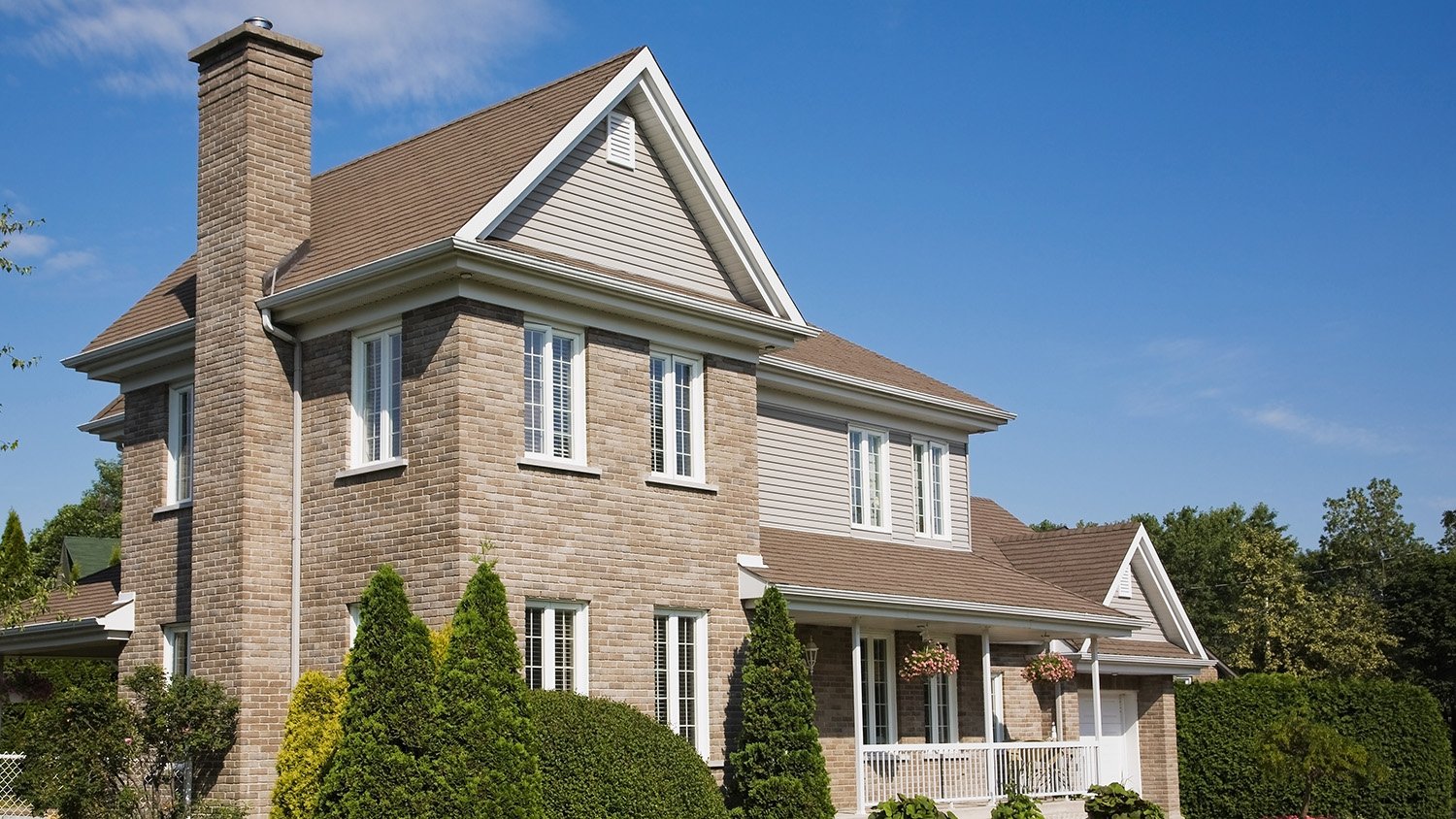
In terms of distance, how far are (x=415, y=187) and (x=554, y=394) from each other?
367 centimetres

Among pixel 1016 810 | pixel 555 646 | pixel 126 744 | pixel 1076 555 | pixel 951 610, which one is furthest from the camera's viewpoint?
pixel 1076 555

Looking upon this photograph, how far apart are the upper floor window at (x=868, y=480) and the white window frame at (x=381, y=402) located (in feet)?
30.1

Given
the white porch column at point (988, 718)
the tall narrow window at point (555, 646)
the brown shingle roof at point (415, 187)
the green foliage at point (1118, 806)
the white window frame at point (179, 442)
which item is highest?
the brown shingle roof at point (415, 187)

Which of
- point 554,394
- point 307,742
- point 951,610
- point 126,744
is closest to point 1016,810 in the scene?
point 951,610

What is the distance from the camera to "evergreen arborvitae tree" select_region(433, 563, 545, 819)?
15555mm

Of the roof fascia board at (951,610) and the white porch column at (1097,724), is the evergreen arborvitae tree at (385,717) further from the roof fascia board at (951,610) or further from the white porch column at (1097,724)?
the white porch column at (1097,724)

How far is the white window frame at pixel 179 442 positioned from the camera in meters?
21.4

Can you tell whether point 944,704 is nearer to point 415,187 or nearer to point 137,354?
point 415,187

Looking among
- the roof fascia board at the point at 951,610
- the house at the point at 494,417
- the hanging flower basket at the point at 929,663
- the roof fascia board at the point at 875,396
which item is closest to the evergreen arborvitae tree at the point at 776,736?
the house at the point at 494,417

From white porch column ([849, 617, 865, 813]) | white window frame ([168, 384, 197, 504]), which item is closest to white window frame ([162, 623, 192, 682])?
white window frame ([168, 384, 197, 504])

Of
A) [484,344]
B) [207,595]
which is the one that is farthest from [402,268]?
[207,595]

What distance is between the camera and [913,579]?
2411 cm

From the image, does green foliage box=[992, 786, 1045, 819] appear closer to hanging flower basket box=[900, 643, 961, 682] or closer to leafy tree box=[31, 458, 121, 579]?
hanging flower basket box=[900, 643, 961, 682]

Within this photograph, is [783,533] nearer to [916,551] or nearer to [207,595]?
[916,551]
